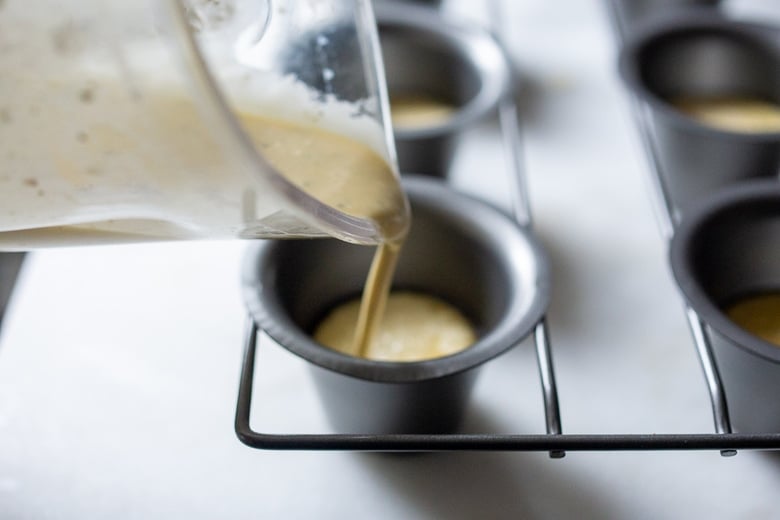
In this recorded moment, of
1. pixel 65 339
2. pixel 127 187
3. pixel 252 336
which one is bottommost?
pixel 65 339

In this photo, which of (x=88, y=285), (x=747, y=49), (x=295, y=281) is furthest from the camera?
(x=747, y=49)

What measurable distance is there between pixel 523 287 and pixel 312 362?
0.20 m

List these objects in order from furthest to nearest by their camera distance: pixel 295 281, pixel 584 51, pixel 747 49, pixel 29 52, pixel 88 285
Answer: pixel 584 51 → pixel 747 49 → pixel 88 285 → pixel 295 281 → pixel 29 52

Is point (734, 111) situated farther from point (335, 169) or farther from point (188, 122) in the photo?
point (188, 122)

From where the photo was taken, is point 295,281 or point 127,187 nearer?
point 127,187

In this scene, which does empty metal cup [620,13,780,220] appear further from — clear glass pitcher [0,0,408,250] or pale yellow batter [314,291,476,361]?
clear glass pitcher [0,0,408,250]

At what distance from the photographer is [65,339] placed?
0.91 meters

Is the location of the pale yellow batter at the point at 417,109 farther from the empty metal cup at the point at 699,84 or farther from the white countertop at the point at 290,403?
the empty metal cup at the point at 699,84

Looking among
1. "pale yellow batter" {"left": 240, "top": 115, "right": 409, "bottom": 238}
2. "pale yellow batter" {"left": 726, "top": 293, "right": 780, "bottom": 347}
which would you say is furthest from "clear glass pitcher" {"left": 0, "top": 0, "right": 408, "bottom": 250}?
"pale yellow batter" {"left": 726, "top": 293, "right": 780, "bottom": 347}

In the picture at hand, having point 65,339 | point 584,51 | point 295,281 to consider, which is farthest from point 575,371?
point 584,51

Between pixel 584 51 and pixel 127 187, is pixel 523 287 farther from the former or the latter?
pixel 584 51

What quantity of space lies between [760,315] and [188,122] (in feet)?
2.00

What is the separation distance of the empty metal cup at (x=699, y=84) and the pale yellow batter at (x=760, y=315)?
17cm

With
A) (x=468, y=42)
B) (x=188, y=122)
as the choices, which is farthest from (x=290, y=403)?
(x=468, y=42)
